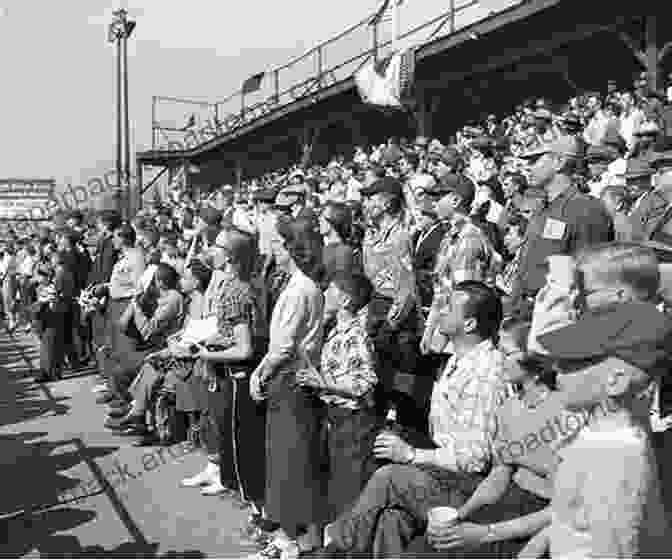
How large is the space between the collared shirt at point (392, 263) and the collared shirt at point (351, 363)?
155 centimetres

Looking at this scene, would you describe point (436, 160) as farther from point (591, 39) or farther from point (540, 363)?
point (540, 363)

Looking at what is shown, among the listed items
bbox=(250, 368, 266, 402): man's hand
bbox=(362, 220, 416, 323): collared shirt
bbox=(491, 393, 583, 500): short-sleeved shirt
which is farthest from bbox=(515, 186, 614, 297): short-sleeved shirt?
bbox=(250, 368, 266, 402): man's hand

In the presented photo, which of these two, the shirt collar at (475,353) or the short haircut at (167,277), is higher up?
the short haircut at (167,277)

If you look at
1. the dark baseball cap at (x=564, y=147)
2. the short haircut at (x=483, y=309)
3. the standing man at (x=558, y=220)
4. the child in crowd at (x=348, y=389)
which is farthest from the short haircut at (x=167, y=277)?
the short haircut at (x=483, y=309)

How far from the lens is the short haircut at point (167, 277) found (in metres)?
7.93

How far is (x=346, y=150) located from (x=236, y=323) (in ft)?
57.3

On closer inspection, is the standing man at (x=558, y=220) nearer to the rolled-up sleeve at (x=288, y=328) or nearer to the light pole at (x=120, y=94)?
the rolled-up sleeve at (x=288, y=328)

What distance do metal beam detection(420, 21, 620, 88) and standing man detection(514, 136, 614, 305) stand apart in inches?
331

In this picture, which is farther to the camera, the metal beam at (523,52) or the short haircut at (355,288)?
the metal beam at (523,52)

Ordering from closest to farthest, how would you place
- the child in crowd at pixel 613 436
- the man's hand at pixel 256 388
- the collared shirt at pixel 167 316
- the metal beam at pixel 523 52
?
the child in crowd at pixel 613 436
the man's hand at pixel 256 388
the collared shirt at pixel 167 316
the metal beam at pixel 523 52

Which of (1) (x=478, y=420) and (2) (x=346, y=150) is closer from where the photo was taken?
(1) (x=478, y=420)

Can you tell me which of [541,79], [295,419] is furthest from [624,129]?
[295,419]

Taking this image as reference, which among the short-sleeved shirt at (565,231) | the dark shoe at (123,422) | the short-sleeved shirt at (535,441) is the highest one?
the short-sleeved shirt at (565,231)

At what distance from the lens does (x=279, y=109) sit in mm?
23141
